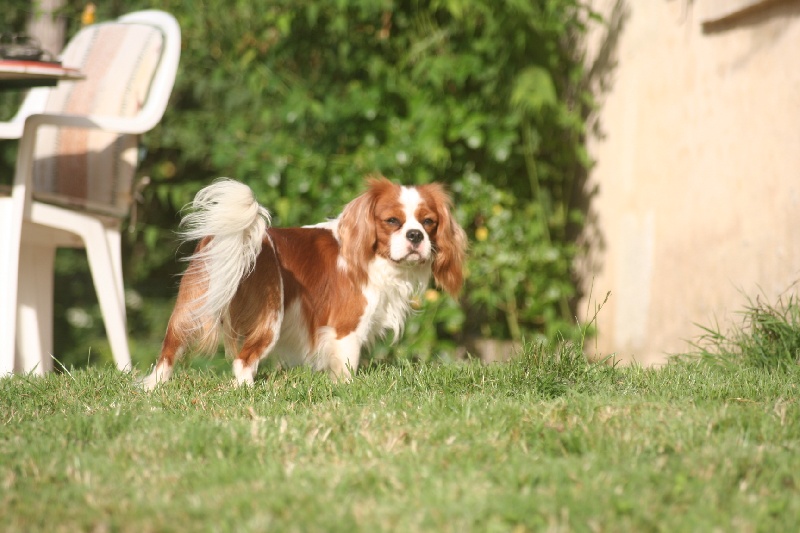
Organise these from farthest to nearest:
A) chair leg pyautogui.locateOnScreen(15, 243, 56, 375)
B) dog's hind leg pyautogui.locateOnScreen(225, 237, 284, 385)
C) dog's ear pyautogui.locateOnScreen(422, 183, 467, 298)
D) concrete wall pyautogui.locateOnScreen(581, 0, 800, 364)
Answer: chair leg pyautogui.locateOnScreen(15, 243, 56, 375), concrete wall pyautogui.locateOnScreen(581, 0, 800, 364), dog's ear pyautogui.locateOnScreen(422, 183, 467, 298), dog's hind leg pyautogui.locateOnScreen(225, 237, 284, 385)

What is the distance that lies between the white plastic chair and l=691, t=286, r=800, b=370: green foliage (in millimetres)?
2656

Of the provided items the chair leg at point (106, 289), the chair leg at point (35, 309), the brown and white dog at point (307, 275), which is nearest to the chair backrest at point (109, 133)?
the chair leg at point (106, 289)

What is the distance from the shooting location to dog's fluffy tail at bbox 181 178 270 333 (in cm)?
379

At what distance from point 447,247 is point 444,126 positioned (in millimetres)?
1757

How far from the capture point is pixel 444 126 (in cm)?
620

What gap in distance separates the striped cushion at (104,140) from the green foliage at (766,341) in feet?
9.67

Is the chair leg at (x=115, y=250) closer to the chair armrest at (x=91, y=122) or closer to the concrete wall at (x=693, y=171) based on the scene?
the chair armrest at (x=91, y=122)

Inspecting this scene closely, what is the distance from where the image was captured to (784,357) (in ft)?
13.4

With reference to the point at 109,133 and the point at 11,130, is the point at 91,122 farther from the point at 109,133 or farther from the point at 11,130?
the point at 109,133

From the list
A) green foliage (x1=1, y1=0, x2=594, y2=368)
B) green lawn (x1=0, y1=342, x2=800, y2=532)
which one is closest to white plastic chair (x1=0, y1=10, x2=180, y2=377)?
green lawn (x1=0, y1=342, x2=800, y2=532)

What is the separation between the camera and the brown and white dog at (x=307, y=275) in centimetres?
383

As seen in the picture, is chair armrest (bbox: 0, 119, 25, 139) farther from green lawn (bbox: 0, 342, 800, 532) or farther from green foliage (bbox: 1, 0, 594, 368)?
green foliage (bbox: 1, 0, 594, 368)

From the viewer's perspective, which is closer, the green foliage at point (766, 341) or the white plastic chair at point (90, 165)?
the green foliage at point (766, 341)

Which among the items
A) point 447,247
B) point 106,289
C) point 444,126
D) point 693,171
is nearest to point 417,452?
point 447,247
